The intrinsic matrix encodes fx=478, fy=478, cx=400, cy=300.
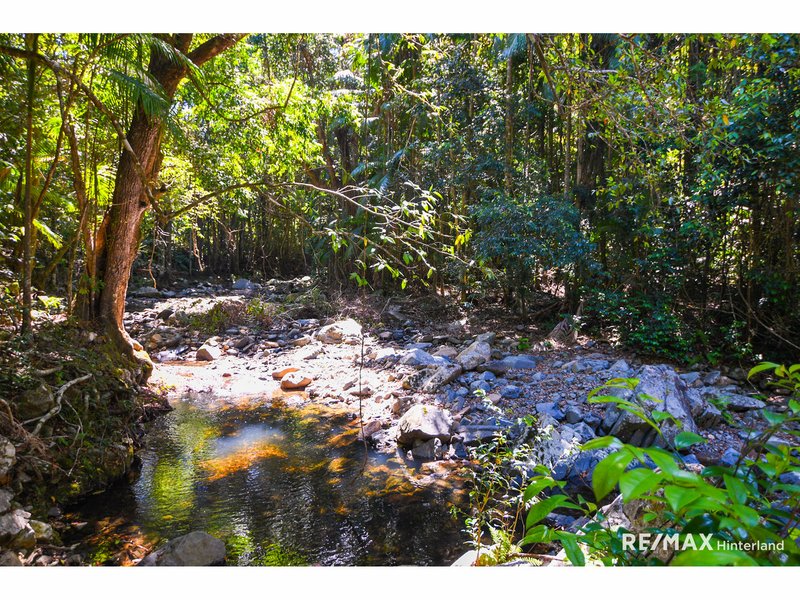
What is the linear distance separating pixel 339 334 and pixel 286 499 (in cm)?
524

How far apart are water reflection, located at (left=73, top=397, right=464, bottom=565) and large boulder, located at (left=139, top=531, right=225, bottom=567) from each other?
6.8 inches

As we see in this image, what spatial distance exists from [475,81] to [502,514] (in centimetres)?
779

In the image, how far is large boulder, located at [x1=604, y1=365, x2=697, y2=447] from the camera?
4.21 metres

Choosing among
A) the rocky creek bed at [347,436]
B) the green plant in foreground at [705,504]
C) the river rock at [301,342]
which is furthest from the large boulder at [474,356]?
the green plant in foreground at [705,504]

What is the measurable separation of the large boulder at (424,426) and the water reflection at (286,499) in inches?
12.9

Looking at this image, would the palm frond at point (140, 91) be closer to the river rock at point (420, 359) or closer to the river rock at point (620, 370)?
the river rock at point (420, 359)

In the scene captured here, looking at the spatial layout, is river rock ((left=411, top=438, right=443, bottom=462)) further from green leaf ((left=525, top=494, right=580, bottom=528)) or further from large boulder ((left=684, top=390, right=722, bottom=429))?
green leaf ((left=525, top=494, right=580, bottom=528))

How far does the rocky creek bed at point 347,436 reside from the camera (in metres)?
3.10

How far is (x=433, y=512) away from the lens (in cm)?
351

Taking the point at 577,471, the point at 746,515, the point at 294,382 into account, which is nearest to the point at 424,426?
the point at 577,471

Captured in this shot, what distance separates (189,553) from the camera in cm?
271

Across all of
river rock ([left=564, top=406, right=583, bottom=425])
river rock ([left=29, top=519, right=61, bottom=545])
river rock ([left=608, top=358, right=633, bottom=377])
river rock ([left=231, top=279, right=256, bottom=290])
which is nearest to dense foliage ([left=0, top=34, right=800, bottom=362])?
river rock ([left=608, top=358, right=633, bottom=377])

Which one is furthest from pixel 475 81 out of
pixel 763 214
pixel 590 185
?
pixel 763 214

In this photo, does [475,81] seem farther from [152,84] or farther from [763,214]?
[152,84]
